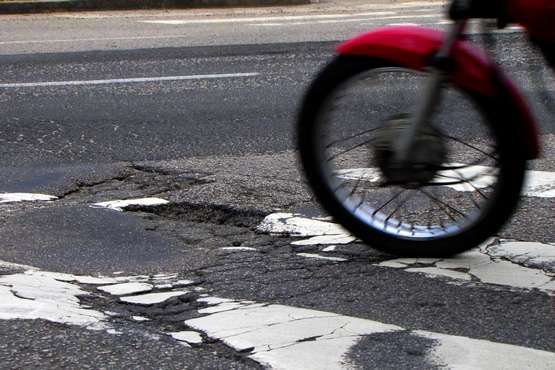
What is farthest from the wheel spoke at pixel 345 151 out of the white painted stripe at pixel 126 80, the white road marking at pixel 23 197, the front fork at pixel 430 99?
the white painted stripe at pixel 126 80

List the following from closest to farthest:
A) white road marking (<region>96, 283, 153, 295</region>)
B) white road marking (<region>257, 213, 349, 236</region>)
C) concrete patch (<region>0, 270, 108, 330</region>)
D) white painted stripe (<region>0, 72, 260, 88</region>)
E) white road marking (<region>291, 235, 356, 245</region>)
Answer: concrete patch (<region>0, 270, 108, 330</region>), white road marking (<region>96, 283, 153, 295</region>), white road marking (<region>291, 235, 356, 245</region>), white road marking (<region>257, 213, 349, 236</region>), white painted stripe (<region>0, 72, 260, 88</region>)

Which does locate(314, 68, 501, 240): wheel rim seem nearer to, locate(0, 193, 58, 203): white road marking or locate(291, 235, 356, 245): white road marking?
locate(291, 235, 356, 245): white road marking

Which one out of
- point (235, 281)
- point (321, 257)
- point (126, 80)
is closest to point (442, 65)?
point (321, 257)

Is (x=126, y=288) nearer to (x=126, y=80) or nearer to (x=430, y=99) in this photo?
(x=430, y=99)

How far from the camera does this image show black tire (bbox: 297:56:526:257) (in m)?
3.58

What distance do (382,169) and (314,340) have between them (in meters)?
0.85

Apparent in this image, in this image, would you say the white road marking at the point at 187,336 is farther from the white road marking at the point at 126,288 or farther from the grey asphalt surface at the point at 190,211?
the white road marking at the point at 126,288

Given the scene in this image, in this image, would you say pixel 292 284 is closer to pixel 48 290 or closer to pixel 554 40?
pixel 48 290

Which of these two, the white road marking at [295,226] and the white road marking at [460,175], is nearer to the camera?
the white road marking at [460,175]

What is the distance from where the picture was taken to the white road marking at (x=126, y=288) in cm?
366

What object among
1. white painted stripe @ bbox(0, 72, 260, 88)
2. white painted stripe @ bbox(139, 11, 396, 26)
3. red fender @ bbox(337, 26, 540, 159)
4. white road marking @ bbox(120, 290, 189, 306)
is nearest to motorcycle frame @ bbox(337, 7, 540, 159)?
red fender @ bbox(337, 26, 540, 159)

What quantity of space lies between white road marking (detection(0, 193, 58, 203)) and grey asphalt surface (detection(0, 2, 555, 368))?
0.11 m

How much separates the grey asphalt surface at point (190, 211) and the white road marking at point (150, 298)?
7cm

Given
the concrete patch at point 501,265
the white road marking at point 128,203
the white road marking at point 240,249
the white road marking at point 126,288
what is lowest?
the white road marking at point 128,203
